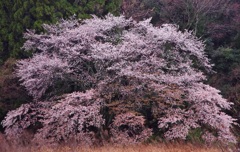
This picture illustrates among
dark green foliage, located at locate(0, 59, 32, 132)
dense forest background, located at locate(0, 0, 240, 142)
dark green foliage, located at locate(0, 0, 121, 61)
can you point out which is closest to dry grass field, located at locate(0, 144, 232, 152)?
dark green foliage, located at locate(0, 59, 32, 132)

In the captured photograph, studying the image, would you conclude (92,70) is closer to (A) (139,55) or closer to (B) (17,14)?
(A) (139,55)

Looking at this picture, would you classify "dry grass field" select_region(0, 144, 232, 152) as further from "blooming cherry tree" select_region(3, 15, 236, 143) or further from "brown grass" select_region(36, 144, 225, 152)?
"blooming cherry tree" select_region(3, 15, 236, 143)

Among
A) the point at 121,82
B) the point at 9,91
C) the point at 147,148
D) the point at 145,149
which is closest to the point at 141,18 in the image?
the point at 121,82

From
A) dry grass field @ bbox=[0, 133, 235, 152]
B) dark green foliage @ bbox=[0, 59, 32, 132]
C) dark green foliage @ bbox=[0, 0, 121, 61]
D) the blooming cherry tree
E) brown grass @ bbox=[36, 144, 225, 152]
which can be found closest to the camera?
dry grass field @ bbox=[0, 133, 235, 152]

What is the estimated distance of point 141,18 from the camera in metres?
14.2

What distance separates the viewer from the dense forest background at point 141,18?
10258 millimetres

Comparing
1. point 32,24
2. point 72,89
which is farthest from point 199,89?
point 32,24

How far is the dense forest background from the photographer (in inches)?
404

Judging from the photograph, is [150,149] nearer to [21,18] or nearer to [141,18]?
[21,18]

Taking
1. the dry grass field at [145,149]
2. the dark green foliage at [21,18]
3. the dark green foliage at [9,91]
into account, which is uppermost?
the dark green foliage at [21,18]

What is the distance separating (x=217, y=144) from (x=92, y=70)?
3866 millimetres

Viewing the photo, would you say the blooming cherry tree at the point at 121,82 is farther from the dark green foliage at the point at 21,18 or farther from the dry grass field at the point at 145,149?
the dark green foliage at the point at 21,18

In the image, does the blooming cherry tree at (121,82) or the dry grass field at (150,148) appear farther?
the blooming cherry tree at (121,82)

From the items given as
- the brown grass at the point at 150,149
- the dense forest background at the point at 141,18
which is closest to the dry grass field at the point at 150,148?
the brown grass at the point at 150,149
